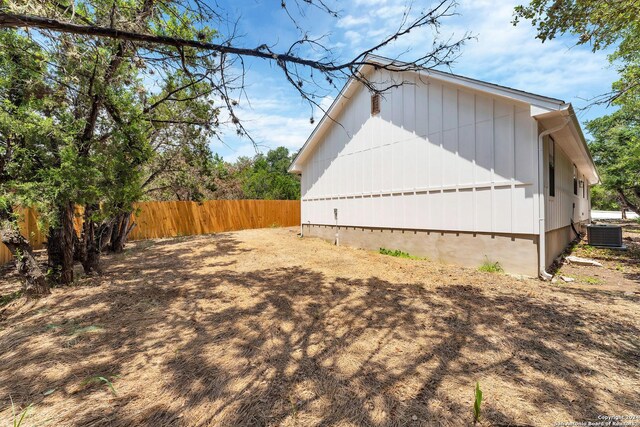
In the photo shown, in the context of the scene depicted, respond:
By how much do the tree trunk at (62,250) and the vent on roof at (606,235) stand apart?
1483 centimetres

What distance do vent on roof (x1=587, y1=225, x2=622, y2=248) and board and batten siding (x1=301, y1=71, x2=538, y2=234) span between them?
650cm

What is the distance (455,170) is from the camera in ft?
22.4

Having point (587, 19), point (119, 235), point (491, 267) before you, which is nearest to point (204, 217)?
point (119, 235)

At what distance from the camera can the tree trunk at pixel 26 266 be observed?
14.5ft

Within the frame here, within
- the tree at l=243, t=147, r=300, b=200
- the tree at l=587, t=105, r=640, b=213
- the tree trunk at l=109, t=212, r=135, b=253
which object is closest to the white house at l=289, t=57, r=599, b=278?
the tree trunk at l=109, t=212, r=135, b=253

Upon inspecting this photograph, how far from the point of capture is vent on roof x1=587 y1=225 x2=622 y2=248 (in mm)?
9227

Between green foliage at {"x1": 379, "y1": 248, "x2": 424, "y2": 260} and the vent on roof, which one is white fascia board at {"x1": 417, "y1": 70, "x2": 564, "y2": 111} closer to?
green foliage at {"x1": 379, "y1": 248, "x2": 424, "y2": 260}

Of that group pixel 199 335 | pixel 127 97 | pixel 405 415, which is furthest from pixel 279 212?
pixel 405 415

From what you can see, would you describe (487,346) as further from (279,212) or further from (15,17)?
(279,212)

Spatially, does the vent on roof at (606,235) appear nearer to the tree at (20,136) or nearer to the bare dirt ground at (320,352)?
the bare dirt ground at (320,352)

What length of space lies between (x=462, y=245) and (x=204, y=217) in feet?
43.7

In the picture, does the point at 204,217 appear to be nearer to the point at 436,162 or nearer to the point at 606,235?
the point at 436,162

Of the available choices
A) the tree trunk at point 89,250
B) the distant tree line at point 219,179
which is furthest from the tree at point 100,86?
the distant tree line at point 219,179

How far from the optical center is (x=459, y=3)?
2.56 m
